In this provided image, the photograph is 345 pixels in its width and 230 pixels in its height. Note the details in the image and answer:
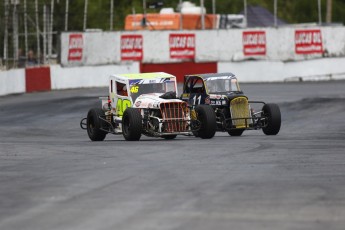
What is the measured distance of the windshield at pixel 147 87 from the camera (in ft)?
78.1

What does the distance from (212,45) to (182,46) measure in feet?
4.98

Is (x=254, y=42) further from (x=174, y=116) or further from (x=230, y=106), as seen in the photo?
(x=174, y=116)

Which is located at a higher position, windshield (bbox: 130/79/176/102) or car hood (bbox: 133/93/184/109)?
windshield (bbox: 130/79/176/102)

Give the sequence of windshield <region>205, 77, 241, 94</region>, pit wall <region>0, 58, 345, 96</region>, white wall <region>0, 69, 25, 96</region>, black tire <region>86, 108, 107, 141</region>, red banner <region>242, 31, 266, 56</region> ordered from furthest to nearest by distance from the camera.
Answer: red banner <region>242, 31, 266, 56</region> → pit wall <region>0, 58, 345, 96</region> → white wall <region>0, 69, 25, 96</region> → black tire <region>86, 108, 107, 141</region> → windshield <region>205, 77, 241, 94</region>

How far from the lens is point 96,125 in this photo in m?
24.4

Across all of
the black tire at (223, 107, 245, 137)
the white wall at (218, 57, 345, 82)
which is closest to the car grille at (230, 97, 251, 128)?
the black tire at (223, 107, 245, 137)

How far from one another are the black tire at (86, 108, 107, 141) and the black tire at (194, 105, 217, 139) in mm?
2588

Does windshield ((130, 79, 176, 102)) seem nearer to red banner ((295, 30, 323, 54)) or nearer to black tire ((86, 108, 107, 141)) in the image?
black tire ((86, 108, 107, 141))

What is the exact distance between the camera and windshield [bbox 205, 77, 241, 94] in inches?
953

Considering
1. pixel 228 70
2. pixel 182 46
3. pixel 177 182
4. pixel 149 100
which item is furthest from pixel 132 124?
pixel 182 46

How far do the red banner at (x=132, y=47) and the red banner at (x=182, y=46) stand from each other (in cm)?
147

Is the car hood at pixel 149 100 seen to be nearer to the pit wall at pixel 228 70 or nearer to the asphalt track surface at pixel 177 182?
the asphalt track surface at pixel 177 182

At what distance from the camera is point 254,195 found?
12.7 metres

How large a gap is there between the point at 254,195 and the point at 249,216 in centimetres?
163
